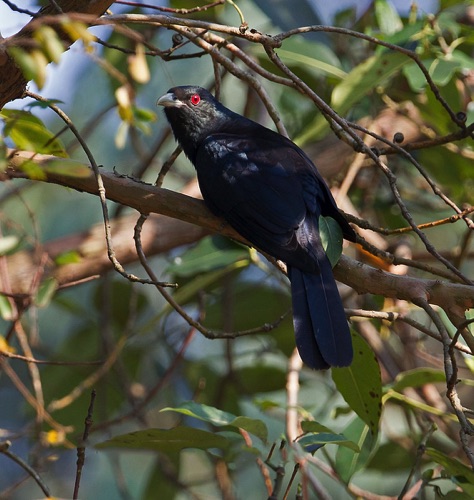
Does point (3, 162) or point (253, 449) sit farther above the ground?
point (3, 162)

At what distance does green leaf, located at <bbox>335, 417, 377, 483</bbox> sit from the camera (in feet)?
9.06

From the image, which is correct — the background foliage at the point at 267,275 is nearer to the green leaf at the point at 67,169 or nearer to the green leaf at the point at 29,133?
the green leaf at the point at 29,133

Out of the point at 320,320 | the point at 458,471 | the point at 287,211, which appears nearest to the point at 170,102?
the point at 287,211

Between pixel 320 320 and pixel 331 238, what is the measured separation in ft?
0.98

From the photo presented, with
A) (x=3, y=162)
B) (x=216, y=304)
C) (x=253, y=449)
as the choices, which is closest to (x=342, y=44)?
(x=216, y=304)

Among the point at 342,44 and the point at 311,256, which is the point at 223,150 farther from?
the point at 342,44

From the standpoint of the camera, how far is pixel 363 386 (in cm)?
265

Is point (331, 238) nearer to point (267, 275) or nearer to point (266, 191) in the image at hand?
point (266, 191)

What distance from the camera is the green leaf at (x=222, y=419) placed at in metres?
2.31

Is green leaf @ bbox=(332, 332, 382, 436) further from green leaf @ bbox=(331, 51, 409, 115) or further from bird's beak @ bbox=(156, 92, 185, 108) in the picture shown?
bird's beak @ bbox=(156, 92, 185, 108)

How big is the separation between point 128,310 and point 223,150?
1.86 metres

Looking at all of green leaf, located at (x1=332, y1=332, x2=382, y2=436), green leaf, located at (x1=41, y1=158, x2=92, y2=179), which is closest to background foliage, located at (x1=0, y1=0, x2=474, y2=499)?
green leaf, located at (x1=332, y1=332, x2=382, y2=436)

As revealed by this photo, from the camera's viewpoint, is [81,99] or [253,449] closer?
[253,449]

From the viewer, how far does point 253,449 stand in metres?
2.34
